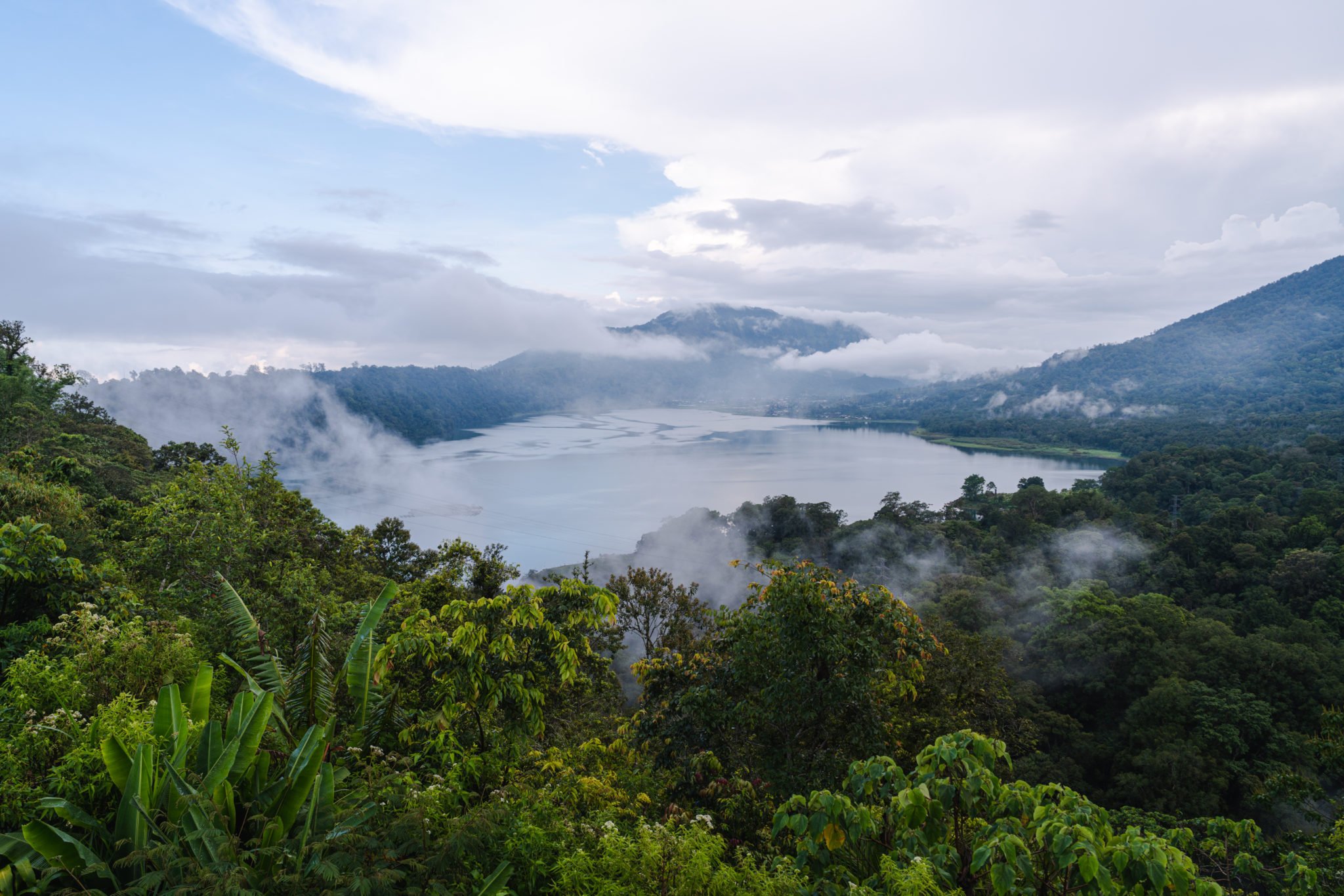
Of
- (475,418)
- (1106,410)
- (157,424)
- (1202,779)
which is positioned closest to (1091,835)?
(1202,779)

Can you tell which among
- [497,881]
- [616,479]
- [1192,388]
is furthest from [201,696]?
[1192,388]

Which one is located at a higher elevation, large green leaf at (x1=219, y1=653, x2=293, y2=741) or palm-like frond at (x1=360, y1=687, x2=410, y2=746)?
large green leaf at (x1=219, y1=653, x2=293, y2=741)

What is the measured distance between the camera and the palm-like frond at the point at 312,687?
3.96 meters

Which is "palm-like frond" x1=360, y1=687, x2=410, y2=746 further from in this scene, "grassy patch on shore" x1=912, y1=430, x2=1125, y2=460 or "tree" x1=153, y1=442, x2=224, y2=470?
"grassy patch on shore" x1=912, y1=430, x2=1125, y2=460

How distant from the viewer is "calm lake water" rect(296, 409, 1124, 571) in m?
47.6

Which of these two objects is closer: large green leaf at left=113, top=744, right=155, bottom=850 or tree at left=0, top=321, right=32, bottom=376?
large green leaf at left=113, top=744, right=155, bottom=850

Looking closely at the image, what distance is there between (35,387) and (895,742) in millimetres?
24178

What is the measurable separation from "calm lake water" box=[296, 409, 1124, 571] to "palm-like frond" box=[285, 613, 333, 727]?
113 feet

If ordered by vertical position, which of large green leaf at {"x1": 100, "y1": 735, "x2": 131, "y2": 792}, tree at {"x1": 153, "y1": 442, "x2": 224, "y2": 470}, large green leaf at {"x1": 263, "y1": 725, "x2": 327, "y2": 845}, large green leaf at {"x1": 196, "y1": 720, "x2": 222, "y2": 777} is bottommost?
large green leaf at {"x1": 263, "y1": 725, "x2": 327, "y2": 845}

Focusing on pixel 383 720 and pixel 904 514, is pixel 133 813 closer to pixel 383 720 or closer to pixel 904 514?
pixel 383 720

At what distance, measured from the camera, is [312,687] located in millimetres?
3951

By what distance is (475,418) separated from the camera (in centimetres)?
13000

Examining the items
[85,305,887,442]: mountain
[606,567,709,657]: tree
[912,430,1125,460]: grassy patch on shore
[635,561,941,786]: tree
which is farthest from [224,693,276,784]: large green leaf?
[912,430,1125,460]: grassy patch on shore

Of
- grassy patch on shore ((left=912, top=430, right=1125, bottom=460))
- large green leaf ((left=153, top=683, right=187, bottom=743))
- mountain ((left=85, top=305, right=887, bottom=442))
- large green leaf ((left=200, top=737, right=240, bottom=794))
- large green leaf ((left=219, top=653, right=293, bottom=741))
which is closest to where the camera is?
large green leaf ((left=200, top=737, right=240, bottom=794))
